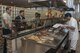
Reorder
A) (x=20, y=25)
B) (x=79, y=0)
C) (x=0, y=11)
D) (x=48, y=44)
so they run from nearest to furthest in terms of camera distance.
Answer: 1. (x=48, y=44)
2. (x=20, y=25)
3. (x=0, y=11)
4. (x=79, y=0)

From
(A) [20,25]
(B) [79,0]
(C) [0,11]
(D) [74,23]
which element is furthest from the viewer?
(B) [79,0]

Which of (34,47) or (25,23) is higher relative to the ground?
(25,23)

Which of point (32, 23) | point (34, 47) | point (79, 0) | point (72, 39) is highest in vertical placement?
point (79, 0)

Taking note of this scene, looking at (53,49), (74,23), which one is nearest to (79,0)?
(74,23)

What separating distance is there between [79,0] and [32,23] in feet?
29.6

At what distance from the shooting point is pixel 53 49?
2.65 metres

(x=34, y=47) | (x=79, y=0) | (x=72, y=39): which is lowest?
(x=72, y=39)

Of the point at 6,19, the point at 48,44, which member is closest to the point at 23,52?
the point at 48,44

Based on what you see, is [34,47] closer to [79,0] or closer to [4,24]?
[4,24]

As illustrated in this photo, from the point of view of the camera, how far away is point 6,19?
454cm

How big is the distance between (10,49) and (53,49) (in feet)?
2.55

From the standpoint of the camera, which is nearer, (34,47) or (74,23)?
(34,47)

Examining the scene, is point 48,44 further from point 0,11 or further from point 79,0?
point 79,0

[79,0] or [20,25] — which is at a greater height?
[79,0]
